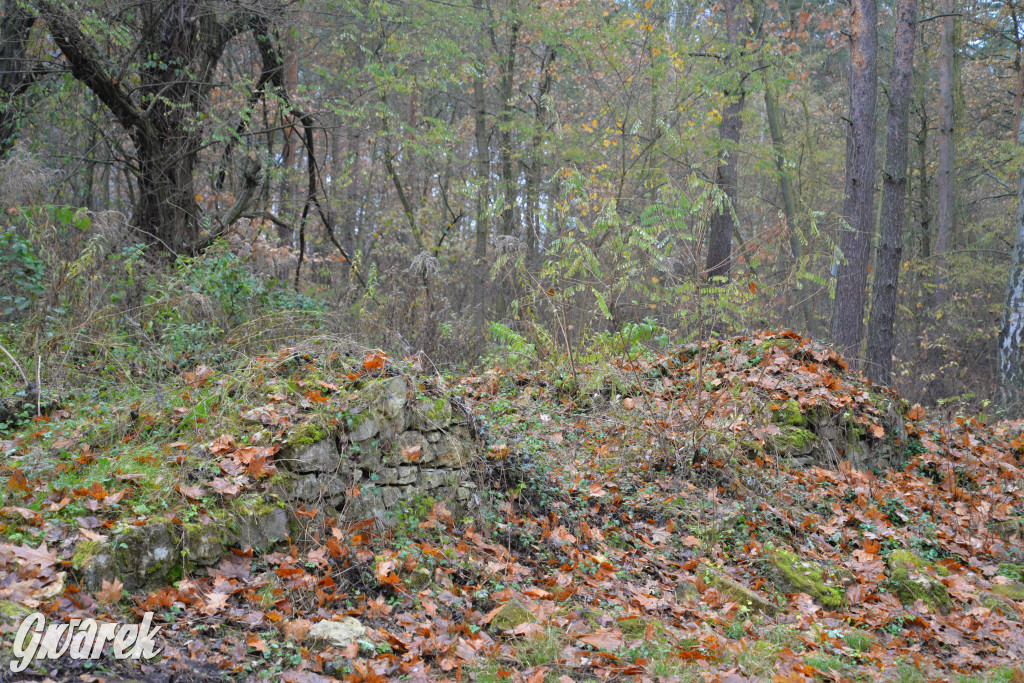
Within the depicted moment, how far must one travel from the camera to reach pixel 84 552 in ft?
10.3

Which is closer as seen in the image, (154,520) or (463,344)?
(154,520)

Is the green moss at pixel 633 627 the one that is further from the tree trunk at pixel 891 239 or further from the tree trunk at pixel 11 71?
the tree trunk at pixel 11 71

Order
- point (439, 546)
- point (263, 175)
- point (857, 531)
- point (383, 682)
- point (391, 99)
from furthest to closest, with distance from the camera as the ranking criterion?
point (391, 99)
point (263, 175)
point (857, 531)
point (439, 546)
point (383, 682)

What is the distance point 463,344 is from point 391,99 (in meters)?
9.08

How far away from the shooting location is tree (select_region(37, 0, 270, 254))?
28.8ft

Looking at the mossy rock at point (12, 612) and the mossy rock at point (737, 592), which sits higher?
the mossy rock at point (12, 612)

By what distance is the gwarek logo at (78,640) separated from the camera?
100 inches

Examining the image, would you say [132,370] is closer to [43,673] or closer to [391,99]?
[43,673]

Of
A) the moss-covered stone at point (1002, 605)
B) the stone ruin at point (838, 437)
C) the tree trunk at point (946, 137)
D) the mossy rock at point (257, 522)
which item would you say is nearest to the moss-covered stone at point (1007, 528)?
the stone ruin at point (838, 437)

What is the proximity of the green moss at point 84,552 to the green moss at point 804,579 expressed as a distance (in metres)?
4.30

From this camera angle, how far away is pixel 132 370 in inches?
243

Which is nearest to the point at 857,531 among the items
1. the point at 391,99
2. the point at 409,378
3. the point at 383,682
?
the point at 409,378

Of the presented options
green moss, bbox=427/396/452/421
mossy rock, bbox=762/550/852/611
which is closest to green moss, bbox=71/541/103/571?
green moss, bbox=427/396/452/421

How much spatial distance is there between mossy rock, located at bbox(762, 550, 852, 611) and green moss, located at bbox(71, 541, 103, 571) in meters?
4.29
